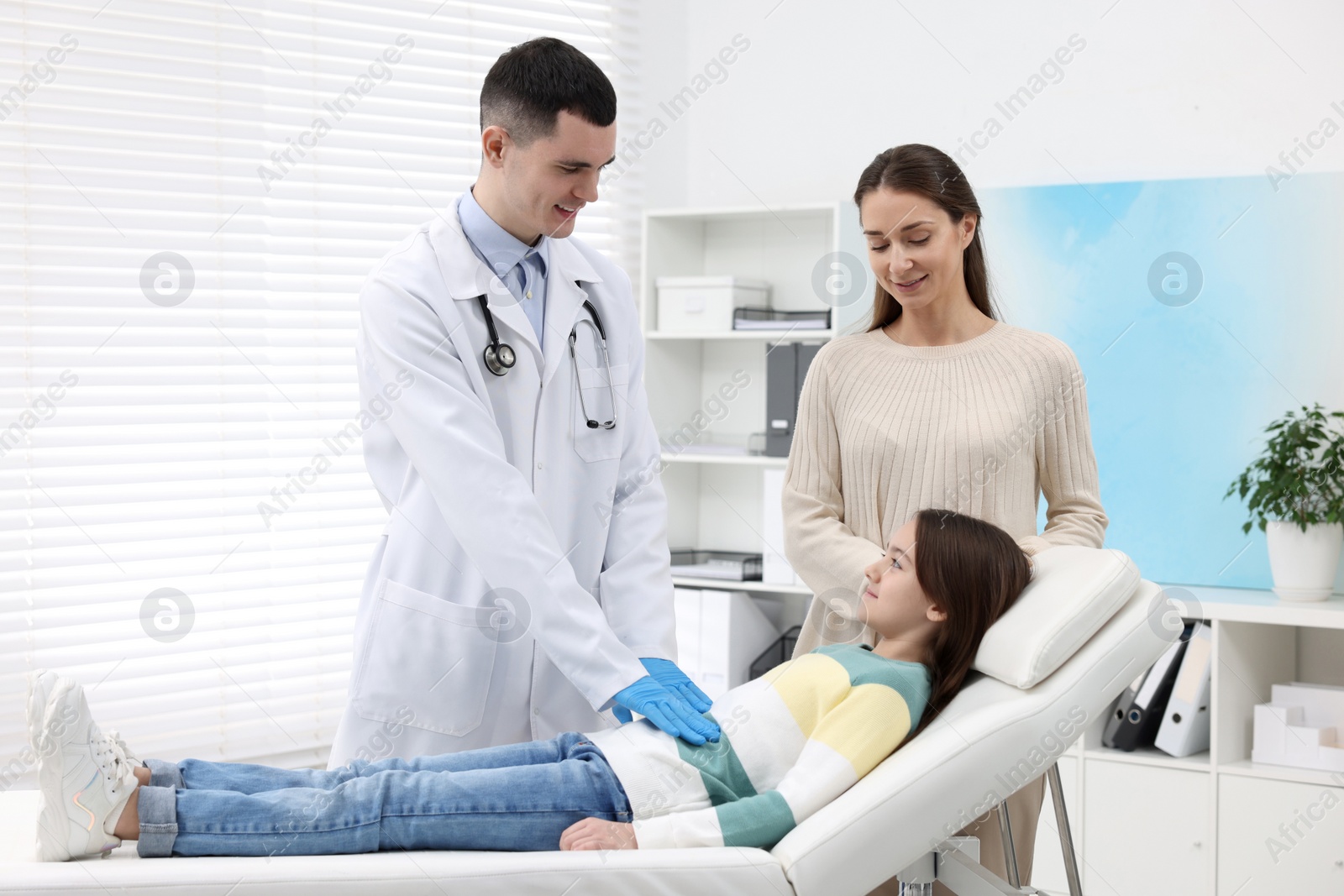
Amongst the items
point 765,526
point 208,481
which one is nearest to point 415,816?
point 208,481

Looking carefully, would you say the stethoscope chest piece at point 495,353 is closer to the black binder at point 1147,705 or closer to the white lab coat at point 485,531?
the white lab coat at point 485,531

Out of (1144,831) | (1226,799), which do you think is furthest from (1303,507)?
(1144,831)

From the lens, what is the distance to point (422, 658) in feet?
5.18

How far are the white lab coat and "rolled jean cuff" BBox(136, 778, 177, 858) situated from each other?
293 mm

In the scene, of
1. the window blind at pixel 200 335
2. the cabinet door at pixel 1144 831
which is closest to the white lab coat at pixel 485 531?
the window blind at pixel 200 335

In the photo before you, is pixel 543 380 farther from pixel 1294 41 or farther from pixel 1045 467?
pixel 1294 41

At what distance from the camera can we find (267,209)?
2932 millimetres

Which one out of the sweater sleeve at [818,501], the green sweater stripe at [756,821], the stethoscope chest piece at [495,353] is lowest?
the green sweater stripe at [756,821]

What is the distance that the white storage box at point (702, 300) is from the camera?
3363 mm

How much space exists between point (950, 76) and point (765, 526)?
1.37 meters

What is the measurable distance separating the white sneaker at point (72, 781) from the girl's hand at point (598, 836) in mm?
522

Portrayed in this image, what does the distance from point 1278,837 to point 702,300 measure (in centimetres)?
199

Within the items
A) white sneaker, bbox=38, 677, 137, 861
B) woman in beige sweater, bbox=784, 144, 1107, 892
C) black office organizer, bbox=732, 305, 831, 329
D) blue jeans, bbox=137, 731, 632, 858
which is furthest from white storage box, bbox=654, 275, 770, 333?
white sneaker, bbox=38, 677, 137, 861

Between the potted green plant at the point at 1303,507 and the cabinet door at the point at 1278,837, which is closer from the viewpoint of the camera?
the cabinet door at the point at 1278,837
